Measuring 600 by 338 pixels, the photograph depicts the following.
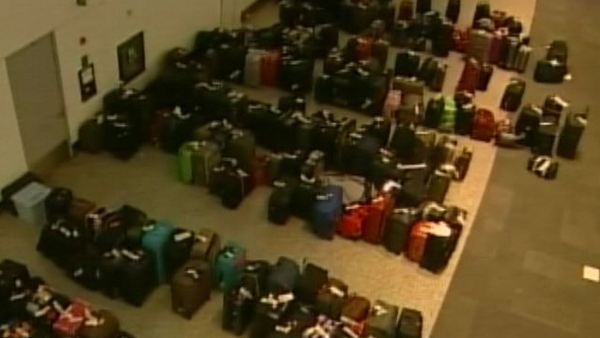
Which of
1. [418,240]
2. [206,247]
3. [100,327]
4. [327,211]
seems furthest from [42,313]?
[418,240]

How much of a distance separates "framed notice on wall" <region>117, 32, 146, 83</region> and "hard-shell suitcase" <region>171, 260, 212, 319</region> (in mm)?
3280

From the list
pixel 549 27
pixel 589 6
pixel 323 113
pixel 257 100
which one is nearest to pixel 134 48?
pixel 257 100

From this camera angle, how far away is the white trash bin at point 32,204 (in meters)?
7.23

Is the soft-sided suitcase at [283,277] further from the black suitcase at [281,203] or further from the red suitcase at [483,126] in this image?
the red suitcase at [483,126]

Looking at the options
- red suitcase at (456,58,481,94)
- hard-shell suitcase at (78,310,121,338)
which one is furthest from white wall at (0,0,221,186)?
red suitcase at (456,58,481,94)

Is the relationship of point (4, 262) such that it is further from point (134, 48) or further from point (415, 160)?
point (415, 160)

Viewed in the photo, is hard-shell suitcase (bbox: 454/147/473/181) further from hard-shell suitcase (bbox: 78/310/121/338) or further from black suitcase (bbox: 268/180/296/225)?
hard-shell suitcase (bbox: 78/310/121/338)

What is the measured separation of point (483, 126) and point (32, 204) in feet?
18.0

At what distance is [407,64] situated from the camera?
10047 millimetres

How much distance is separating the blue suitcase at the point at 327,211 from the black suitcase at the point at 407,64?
10.7 ft

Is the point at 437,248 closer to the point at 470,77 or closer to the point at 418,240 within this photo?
the point at 418,240

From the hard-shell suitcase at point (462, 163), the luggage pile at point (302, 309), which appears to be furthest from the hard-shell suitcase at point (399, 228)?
the hard-shell suitcase at point (462, 163)

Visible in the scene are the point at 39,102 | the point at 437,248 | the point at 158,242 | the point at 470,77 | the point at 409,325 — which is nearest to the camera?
the point at 409,325

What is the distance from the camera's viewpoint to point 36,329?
5.93 metres
